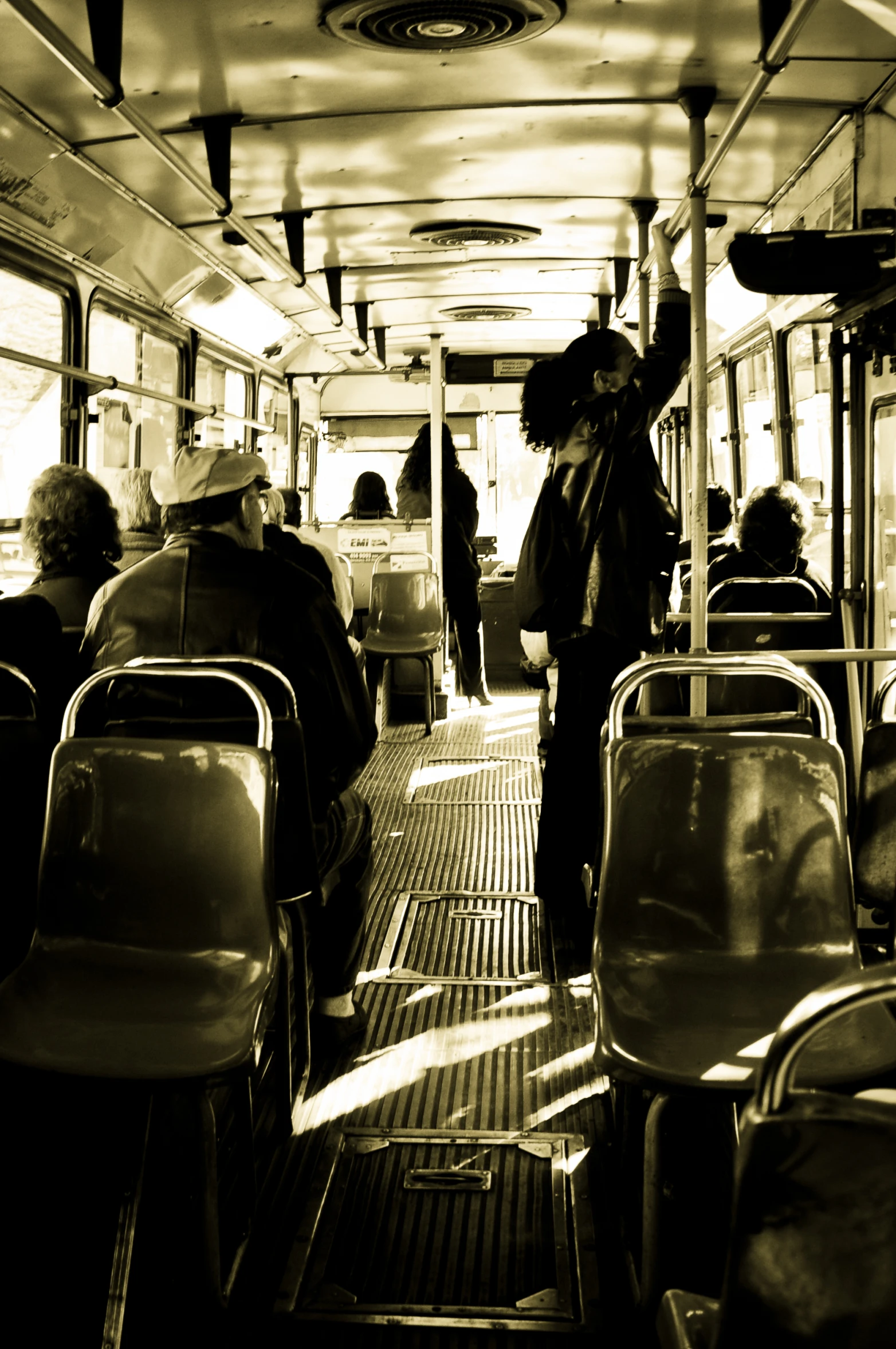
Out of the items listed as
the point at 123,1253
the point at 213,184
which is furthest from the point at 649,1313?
the point at 213,184

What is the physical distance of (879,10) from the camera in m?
3.31

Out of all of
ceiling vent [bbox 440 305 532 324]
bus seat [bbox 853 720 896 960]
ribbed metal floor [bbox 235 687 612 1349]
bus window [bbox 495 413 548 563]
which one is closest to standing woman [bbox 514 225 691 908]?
ribbed metal floor [bbox 235 687 612 1349]

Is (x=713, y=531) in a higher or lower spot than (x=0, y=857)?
higher

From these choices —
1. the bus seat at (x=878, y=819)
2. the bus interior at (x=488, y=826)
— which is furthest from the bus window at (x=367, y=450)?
the bus seat at (x=878, y=819)

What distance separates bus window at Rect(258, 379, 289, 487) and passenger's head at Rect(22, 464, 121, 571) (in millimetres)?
5298

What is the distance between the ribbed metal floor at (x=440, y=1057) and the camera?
7.65 feet

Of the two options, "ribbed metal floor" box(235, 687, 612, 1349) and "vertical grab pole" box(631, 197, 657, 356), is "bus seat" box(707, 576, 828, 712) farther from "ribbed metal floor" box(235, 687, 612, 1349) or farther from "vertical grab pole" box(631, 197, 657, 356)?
"vertical grab pole" box(631, 197, 657, 356)

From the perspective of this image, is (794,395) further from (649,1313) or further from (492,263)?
(649,1313)

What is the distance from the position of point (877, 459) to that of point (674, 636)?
1.02 meters

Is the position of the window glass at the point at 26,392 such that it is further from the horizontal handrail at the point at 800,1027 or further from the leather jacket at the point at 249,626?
the horizontal handrail at the point at 800,1027

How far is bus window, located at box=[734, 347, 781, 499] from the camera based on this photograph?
6.52 metres

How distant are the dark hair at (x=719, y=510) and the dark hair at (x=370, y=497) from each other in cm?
272

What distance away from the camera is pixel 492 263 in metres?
6.71

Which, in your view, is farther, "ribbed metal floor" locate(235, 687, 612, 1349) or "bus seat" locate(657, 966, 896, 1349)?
"ribbed metal floor" locate(235, 687, 612, 1349)
